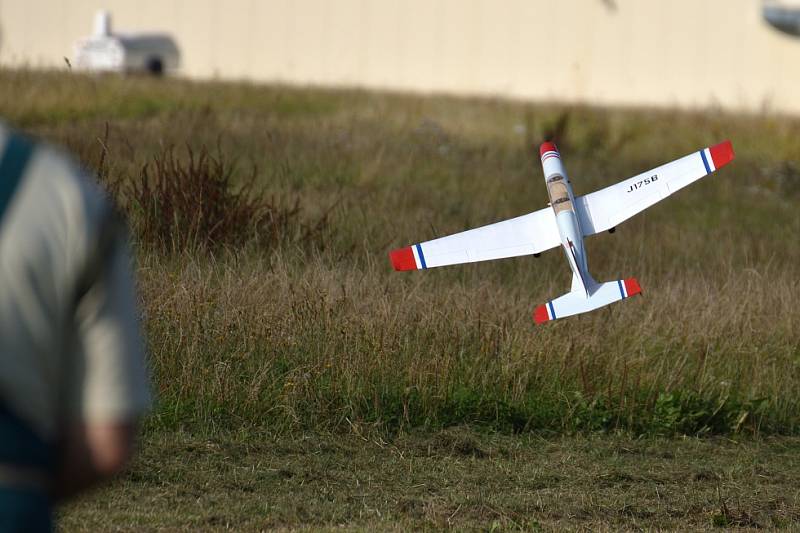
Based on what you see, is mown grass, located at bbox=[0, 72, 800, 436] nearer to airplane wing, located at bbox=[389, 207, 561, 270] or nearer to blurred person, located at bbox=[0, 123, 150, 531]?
airplane wing, located at bbox=[389, 207, 561, 270]

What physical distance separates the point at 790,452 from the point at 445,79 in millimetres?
19610

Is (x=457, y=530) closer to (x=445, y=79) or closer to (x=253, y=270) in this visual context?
(x=253, y=270)

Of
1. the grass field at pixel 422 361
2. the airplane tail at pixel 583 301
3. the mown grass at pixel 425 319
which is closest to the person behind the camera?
the airplane tail at pixel 583 301

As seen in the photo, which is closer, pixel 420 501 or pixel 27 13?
pixel 420 501

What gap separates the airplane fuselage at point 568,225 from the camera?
5.14m

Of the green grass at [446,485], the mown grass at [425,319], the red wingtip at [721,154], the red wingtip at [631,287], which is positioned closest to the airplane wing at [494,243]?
the red wingtip at [631,287]

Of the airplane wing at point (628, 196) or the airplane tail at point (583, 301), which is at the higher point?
the airplane wing at point (628, 196)

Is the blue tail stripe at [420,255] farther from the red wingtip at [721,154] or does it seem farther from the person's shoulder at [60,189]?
the person's shoulder at [60,189]

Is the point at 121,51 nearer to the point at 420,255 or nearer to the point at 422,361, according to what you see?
the point at 422,361

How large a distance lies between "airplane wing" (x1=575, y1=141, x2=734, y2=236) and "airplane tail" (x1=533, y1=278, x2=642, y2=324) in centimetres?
27

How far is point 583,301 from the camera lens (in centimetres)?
525

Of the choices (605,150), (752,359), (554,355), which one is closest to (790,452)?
(752,359)

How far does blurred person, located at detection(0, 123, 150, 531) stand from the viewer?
171 centimetres

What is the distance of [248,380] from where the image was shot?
23.3ft
